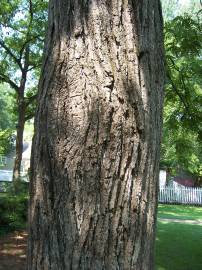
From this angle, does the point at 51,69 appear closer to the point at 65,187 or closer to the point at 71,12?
the point at 71,12

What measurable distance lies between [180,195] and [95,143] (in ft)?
97.1

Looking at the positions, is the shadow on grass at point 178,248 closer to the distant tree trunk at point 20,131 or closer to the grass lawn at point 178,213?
the grass lawn at point 178,213

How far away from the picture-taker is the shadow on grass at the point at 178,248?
30.1 feet

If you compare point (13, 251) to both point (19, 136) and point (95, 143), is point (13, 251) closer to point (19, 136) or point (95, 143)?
point (19, 136)

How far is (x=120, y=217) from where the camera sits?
6.17 feet

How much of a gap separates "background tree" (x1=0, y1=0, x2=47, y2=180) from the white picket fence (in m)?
15.3

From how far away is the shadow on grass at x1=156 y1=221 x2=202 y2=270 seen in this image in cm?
916

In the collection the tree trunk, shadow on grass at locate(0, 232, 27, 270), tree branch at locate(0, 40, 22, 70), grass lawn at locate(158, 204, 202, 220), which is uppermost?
tree branch at locate(0, 40, 22, 70)

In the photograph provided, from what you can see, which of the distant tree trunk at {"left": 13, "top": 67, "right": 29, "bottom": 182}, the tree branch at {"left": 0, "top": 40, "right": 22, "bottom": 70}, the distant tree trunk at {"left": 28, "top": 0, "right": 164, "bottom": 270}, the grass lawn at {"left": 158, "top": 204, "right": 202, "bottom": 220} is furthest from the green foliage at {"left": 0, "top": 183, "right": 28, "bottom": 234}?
the distant tree trunk at {"left": 28, "top": 0, "right": 164, "bottom": 270}

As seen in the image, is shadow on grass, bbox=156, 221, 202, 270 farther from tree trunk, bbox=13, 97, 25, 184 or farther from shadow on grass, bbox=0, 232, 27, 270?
tree trunk, bbox=13, 97, 25, 184

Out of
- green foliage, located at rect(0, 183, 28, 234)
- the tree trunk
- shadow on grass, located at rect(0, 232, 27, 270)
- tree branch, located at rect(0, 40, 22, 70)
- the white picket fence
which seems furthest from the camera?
the white picket fence

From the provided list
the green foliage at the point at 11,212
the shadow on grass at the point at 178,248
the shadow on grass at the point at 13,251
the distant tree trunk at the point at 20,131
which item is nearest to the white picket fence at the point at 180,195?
the shadow on grass at the point at 178,248

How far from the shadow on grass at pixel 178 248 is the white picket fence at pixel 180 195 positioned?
14.8 m

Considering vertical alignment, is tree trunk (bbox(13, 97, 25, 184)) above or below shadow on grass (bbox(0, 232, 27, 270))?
above
